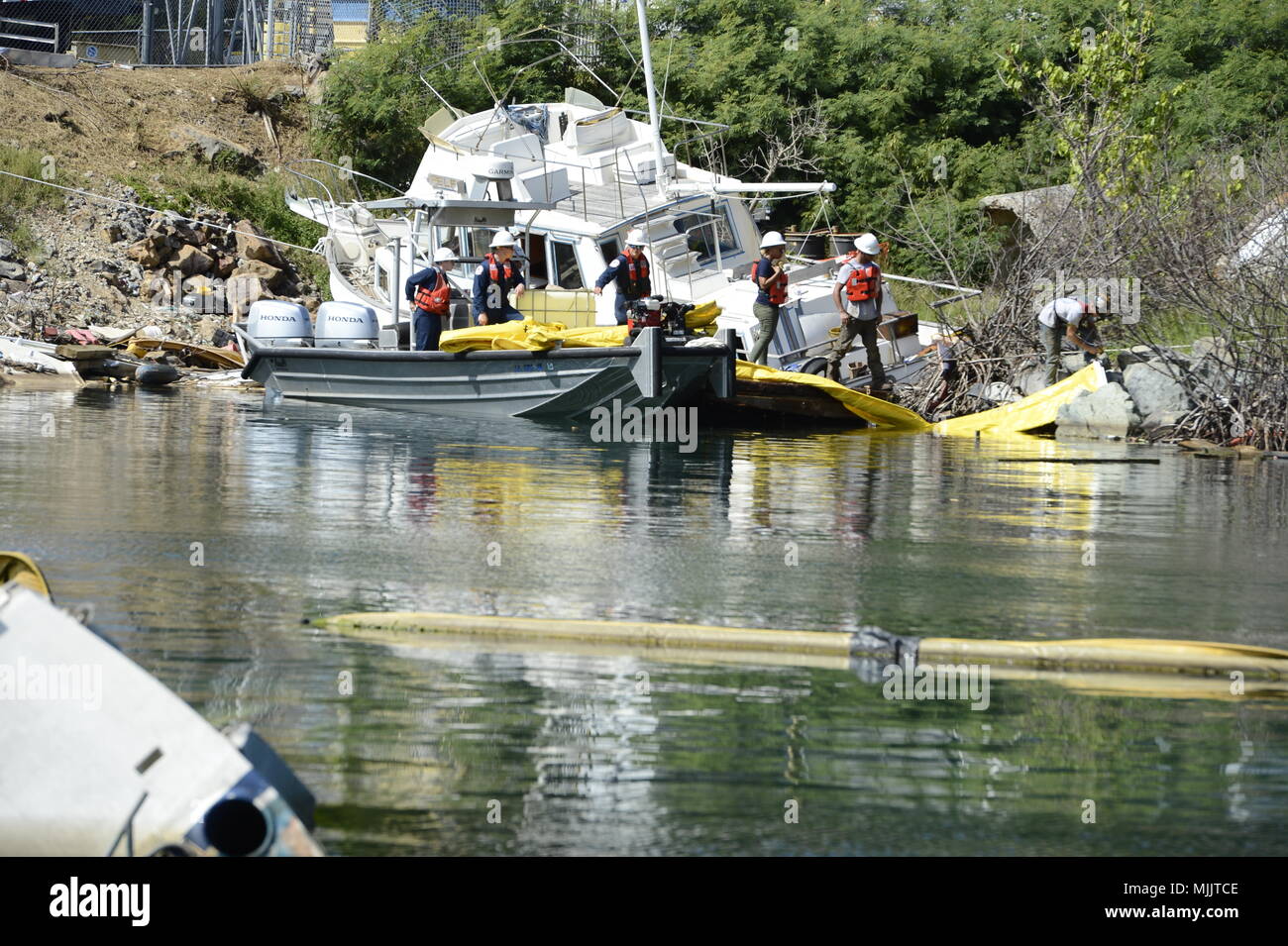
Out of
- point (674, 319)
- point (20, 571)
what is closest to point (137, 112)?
point (674, 319)

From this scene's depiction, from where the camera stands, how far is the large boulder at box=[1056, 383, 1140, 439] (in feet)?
59.7

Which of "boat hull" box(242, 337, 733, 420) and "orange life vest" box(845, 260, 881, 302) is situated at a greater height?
"orange life vest" box(845, 260, 881, 302)

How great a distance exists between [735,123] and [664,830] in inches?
1150

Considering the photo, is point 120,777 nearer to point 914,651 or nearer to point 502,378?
point 914,651

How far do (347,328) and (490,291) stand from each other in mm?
2218

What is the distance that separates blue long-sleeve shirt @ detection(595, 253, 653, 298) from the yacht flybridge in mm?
1180

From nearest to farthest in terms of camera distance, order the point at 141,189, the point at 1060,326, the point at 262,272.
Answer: the point at 1060,326 < the point at 262,272 < the point at 141,189

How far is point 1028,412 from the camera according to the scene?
18.7 meters

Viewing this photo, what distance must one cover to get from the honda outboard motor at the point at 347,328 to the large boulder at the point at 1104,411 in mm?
8289

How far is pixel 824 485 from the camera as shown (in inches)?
501

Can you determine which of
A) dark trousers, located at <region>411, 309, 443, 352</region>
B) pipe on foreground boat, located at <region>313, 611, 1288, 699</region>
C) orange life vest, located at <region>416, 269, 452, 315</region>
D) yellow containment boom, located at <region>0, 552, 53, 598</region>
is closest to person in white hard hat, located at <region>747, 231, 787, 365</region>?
orange life vest, located at <region>416, 269, 452, 315</region>

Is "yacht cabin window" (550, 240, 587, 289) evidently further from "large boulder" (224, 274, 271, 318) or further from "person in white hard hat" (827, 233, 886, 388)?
"large boulder" (224, 274, 271, 318)

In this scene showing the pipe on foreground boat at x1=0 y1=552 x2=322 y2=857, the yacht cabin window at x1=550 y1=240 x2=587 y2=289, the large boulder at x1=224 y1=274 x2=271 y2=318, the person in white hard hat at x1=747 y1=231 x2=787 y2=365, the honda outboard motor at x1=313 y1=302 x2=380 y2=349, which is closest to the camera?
Result: the pipe on foreground boat at x1=0 y1=552 x2=322 y2=857

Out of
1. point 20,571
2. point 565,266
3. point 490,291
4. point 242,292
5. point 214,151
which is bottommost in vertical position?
point 20,571
